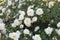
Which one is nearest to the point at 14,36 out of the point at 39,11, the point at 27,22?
the point at 27,22

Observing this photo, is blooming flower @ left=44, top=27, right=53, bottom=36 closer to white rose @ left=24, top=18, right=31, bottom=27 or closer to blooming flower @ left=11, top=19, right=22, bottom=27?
white rose @ left=24, top=18, right=31, bottom=27

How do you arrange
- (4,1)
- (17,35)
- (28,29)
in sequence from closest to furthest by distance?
(17,35) → (28,29) → (4,1)

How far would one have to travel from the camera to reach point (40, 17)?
334 cm

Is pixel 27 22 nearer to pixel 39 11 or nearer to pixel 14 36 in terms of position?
pixel 39 11

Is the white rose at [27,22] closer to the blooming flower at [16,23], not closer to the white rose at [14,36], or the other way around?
the blooming flower at [16,23]

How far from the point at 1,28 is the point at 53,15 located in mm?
748

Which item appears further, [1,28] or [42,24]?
[42,24]

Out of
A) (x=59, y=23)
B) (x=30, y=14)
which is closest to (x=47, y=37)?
(x=59, y=23)

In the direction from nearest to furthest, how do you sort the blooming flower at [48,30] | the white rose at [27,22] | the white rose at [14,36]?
the white rose at [14,36] < the blooming flower at [48,30] < the white rose at [27,22]

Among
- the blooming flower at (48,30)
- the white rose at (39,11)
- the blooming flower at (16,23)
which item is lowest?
the blooming flower at (48,30)

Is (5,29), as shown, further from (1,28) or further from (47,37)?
(47,37)

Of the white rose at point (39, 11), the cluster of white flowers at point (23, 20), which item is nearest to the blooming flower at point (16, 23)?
the cluster of white flowers at point (23, 20)

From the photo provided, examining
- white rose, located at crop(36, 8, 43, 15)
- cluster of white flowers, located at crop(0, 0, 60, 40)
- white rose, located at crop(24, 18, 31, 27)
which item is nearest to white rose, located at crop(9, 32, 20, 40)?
cluster of white flowers, located at crop(0, 0, 60, 40)

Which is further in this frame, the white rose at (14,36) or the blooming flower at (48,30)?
the blooming flower at (48,30)
